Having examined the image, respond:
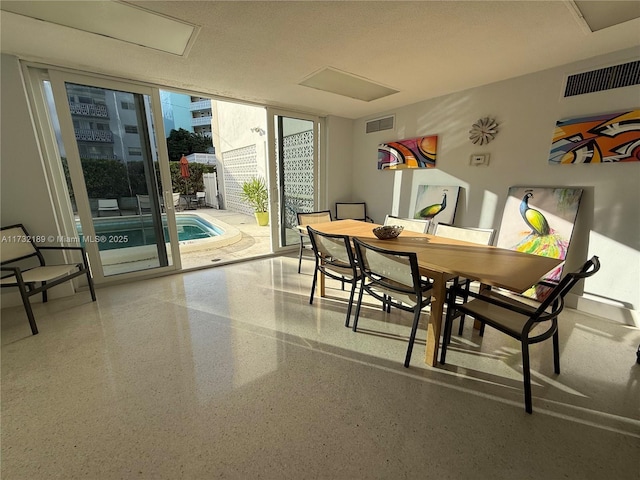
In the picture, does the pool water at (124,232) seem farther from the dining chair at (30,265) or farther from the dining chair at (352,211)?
the dining chair at (352,211)

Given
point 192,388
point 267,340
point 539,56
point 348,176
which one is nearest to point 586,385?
point 267,340

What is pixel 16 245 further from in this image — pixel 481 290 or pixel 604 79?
pixel 604 79

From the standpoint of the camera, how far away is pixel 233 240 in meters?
5.43

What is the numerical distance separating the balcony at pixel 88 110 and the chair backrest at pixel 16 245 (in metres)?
1.34

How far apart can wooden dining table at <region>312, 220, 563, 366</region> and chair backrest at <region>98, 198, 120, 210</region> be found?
3.15 metres

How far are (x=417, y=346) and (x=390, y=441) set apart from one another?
88 cm

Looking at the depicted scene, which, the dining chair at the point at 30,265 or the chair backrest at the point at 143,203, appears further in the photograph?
the chair backrest at the point at 143,203

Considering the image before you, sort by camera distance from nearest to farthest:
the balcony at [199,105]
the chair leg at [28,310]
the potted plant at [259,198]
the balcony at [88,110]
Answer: the chair leg at [28,310] → the balcony at [88,110] → the potted plant at [259,198] → the balcony at [199,105]

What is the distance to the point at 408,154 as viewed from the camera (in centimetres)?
401

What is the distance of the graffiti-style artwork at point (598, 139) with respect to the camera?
7.32 feet

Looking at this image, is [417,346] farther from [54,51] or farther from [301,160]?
[54,51]

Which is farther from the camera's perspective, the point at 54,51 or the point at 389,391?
the point at 54,51

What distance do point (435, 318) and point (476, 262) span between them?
471 mm

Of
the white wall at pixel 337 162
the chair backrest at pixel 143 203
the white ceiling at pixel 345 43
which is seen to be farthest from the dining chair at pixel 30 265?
the white wall at pixel 337 162
